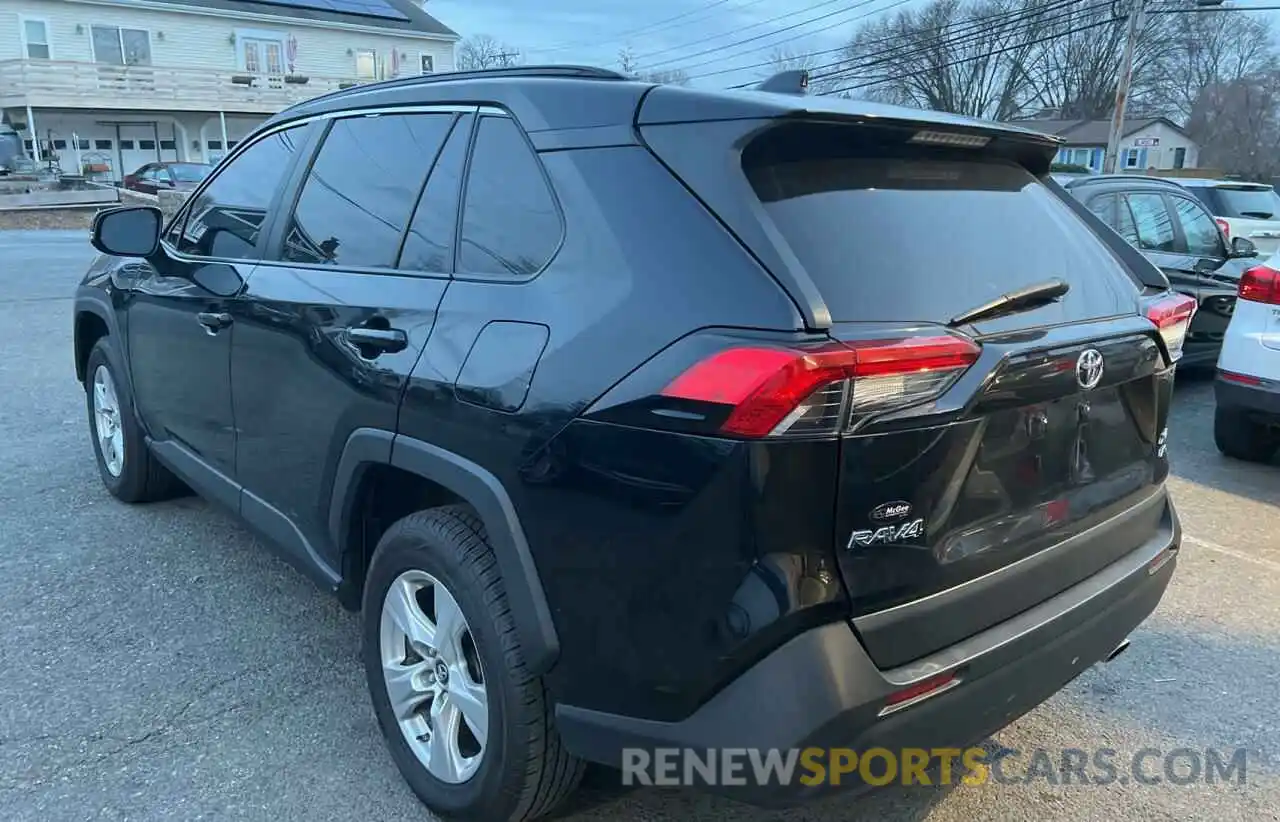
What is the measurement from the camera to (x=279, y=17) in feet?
115

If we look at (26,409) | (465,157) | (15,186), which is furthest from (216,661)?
(15,186)

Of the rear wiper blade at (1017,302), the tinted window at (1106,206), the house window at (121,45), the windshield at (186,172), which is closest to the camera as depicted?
Answer: the rear wiper blade at (1017,302)

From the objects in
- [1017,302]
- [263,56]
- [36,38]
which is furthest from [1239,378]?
[263,56]

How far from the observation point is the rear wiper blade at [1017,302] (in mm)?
2086

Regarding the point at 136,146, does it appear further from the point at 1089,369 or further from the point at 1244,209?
the point at 1089,369

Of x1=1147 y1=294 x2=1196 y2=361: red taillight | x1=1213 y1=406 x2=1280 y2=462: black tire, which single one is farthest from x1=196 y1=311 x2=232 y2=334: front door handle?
x1=1213 y1=406 x2=1280 y2=462: black tire

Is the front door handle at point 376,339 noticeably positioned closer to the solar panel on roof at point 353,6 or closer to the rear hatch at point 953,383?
the rear hatch at point 953,383

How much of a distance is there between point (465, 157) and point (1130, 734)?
2.62m

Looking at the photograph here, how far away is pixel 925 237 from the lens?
218 cm

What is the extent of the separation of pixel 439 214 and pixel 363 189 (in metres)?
0.49

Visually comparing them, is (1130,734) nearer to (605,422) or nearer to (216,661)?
(605,422)

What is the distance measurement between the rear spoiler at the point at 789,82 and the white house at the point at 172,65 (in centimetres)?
3458

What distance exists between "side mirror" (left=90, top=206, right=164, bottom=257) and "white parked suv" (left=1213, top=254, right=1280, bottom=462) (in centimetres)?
544

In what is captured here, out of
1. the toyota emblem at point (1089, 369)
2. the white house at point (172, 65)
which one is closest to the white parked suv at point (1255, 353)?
the toyota emblem at point (1089, 369)
